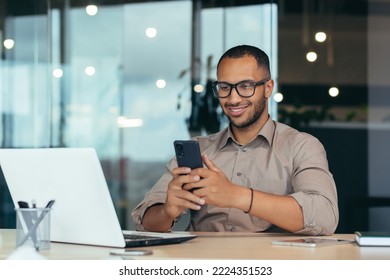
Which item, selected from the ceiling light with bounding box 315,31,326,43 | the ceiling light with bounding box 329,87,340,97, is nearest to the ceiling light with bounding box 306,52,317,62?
the ceiling light with bounding box 315,31,326,43

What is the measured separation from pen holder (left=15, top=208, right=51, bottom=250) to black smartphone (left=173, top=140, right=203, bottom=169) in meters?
0.50

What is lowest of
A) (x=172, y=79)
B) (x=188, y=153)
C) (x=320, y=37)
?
(x=188, y=153)

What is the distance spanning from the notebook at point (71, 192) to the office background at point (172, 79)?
Answer: 3710 mm

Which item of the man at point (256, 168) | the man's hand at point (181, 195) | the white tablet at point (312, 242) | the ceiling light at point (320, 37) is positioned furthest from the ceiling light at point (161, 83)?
the white tablet at point (312, 242)

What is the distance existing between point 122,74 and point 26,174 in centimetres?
391

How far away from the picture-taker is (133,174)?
20.7 feet

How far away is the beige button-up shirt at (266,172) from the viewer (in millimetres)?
3035

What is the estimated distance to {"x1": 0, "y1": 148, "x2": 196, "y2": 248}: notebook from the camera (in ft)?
7.52

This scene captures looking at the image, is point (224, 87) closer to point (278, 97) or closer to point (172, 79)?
point (278, 97)

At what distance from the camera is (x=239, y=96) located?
126 inches

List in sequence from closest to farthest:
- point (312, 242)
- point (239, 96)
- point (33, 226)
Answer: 1. point (33, 226)
2. point (312, 242)
3. point (239, 96)

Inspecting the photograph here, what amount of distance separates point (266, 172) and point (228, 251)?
3.16 feet

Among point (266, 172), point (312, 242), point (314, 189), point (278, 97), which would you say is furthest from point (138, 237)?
point (278, 97)

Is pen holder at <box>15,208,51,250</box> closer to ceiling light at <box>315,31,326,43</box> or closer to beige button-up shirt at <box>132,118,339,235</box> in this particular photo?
beige button-up shirt at <box>132,118,339,235</box>
